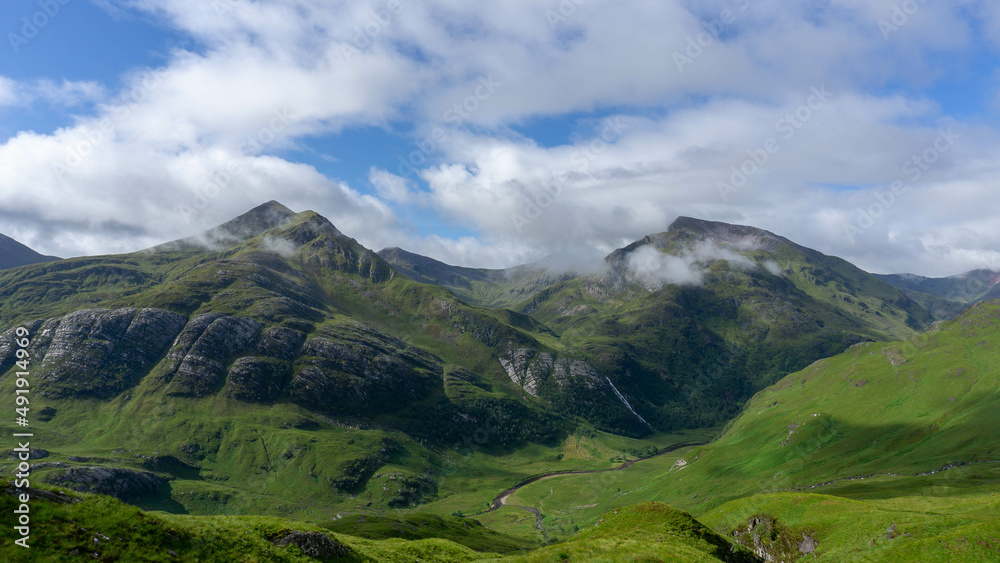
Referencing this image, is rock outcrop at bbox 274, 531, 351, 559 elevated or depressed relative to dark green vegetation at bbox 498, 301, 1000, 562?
elevated

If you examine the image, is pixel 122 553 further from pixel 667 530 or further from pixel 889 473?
pixel 889 473

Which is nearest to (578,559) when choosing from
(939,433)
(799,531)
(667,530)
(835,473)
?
(667,530)

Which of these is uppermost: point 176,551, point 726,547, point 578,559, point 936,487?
point 176,551

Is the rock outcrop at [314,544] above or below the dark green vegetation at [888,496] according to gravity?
above

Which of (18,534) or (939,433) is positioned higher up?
(18,534)

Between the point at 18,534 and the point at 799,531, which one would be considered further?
the point at 799,531

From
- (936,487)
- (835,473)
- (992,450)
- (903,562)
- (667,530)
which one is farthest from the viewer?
(835,473)

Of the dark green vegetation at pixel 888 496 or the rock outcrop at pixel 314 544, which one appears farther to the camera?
the dark green vegetation at pixel 888 496

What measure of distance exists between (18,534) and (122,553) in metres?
4.85

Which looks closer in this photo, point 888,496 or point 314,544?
point 314,544

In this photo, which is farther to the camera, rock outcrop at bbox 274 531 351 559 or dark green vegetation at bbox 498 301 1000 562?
dark green vegetation at bbox 498 301 1000 562

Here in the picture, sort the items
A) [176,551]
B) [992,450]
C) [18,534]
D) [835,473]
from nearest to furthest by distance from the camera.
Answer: [18,534], [176,551], [992,450], [835,473]

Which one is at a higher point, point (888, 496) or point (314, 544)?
point (314, 544)

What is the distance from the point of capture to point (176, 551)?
95.3 ft
